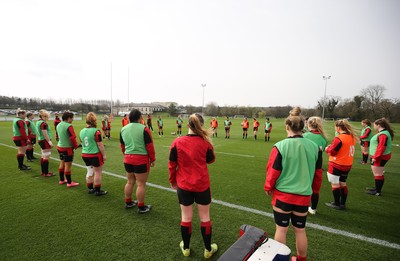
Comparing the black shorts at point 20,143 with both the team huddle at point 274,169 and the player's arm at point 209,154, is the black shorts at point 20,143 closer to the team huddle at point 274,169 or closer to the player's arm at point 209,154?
the team huddle at point 274,169

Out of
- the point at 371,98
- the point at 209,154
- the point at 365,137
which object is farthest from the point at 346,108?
the point at 209,154

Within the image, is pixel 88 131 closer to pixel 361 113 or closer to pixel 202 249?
pixel 202 249

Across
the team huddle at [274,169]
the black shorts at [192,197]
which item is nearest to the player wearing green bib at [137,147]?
the team huddle at [274,169]

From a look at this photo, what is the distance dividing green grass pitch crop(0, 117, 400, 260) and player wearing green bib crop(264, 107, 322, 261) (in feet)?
3.72

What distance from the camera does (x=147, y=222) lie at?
391cm

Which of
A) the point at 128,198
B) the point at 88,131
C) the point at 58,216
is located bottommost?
Answer: the point at 58,216

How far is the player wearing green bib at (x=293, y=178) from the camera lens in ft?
7.85

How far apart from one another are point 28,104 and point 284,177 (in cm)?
9451

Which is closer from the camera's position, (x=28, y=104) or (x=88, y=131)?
(x=88, y=131)

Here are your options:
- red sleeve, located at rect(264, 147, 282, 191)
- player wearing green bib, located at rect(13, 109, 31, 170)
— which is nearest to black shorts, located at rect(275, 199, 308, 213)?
red sleeve, located at rect(264, 147, 282, 191)

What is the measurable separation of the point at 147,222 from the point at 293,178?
2.89 metres

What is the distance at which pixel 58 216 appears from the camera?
13.5ft

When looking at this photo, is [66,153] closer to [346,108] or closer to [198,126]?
[198,126]

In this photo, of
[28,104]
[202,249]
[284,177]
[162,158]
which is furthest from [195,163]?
[28,104]
